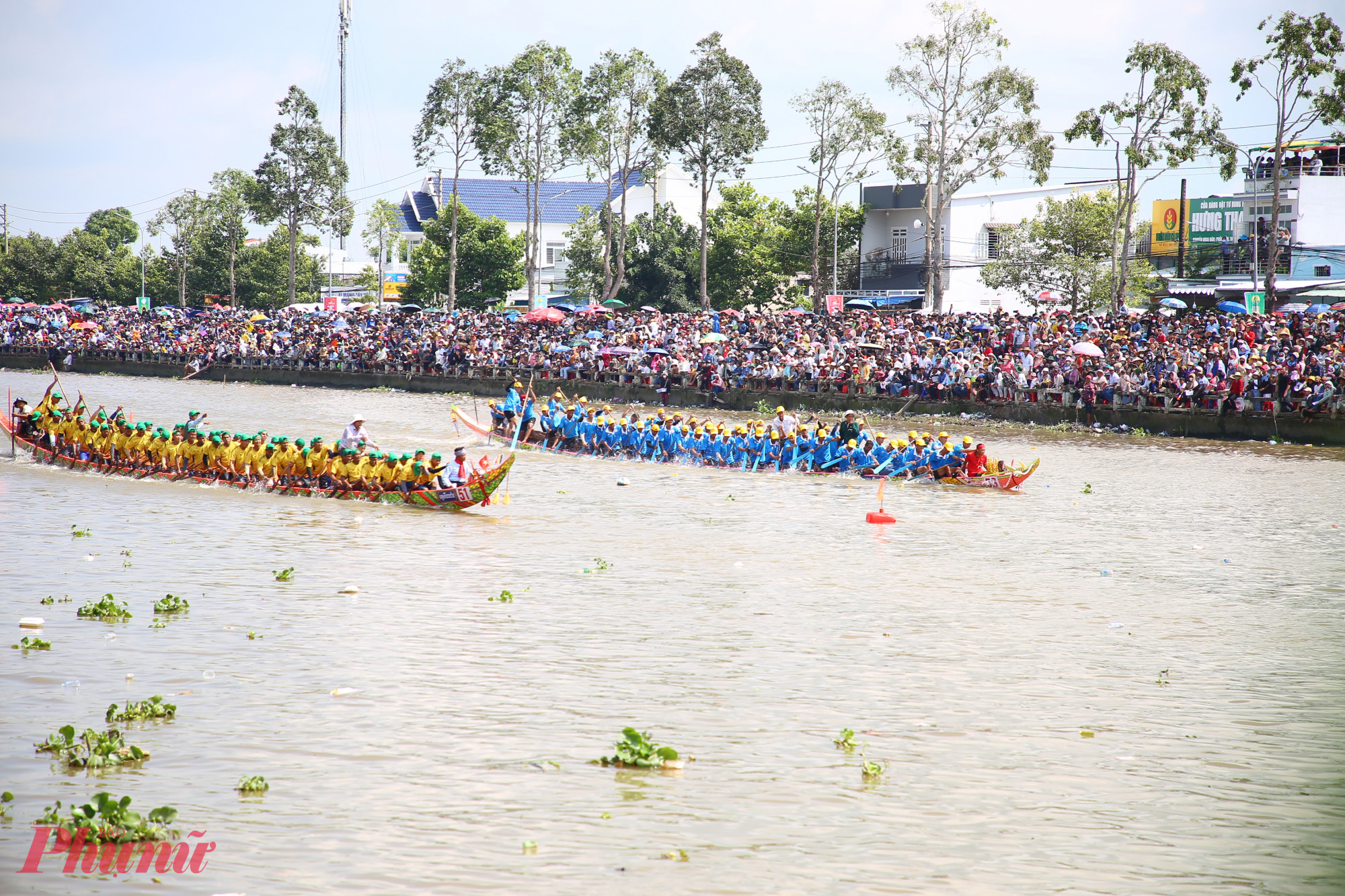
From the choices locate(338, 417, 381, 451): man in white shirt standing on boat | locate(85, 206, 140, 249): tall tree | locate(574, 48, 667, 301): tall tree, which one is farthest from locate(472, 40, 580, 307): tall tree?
locate(85, 206, 140, 249): tall tree

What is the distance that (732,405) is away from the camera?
37438mm

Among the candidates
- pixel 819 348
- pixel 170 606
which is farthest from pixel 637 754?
pixel 819 348

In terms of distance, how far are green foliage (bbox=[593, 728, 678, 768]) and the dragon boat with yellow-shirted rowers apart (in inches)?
398

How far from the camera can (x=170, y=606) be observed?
1155 centimetres

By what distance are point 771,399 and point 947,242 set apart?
1989cm

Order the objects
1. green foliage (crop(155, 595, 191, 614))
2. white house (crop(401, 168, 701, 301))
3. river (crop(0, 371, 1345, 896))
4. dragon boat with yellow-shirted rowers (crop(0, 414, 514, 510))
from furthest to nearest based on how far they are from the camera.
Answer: white house (crop(401, 168, 701, 301)) < dragon boat with yellow-shirted rowers (crop(0, 414, 514, 510)) < green foliage (crop(155, 595, 191, 614)) < river (crop(0, 371, 1345, 896))

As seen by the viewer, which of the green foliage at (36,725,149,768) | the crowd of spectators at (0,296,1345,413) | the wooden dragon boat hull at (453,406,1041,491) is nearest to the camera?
the green foliage at (36,725,149,768)

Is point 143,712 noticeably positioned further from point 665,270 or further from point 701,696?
point 665,270

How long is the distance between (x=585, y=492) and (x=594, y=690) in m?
12.0

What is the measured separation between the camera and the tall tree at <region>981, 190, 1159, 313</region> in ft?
148

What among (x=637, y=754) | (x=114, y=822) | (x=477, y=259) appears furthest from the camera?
(x=477, y=259)

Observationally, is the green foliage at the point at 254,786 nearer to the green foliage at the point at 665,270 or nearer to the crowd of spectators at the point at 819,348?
the crowd of spectators at the point at 819,348

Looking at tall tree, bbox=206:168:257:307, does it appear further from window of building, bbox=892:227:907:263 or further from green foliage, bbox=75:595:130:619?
green foliage, bbox=75:595:130:619

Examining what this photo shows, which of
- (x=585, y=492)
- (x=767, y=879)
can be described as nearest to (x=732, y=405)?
(x=585, y=492)
